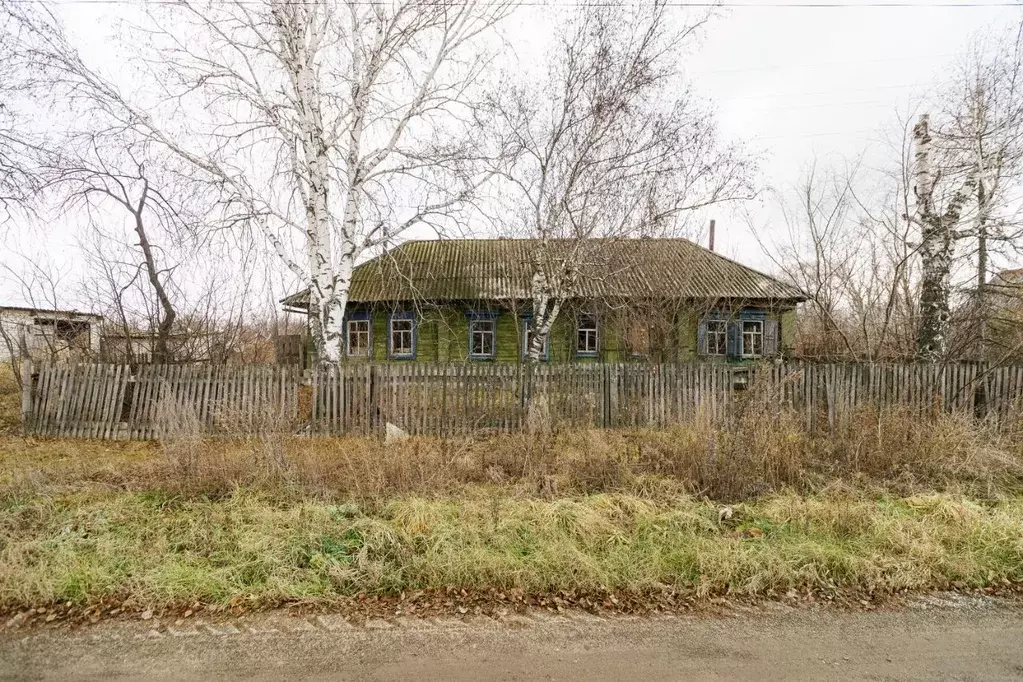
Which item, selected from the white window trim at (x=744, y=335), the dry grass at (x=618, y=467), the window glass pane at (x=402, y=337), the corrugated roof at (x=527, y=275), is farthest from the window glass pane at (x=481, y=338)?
the dry grass at (x=618, y=467)

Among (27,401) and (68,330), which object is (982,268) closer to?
(27,401)

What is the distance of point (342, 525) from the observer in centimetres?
440

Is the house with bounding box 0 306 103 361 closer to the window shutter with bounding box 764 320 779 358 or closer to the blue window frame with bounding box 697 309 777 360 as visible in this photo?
the blue window frame with bounding box 697 309 777 360

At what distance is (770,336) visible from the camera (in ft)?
60.1

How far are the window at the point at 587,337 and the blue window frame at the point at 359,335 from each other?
8.08 metres

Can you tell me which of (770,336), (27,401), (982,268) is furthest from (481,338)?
(982,268)

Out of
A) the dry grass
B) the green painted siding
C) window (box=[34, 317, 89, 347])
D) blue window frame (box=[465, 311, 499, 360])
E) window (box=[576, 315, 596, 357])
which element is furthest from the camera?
window (box=[576, 315, 596, 357])

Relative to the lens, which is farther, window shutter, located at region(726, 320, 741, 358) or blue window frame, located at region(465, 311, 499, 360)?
window shutter, located at region(726, 320, 741, 358)

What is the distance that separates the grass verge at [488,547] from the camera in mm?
3600

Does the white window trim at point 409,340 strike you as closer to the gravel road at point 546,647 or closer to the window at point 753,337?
the window at point 753,337

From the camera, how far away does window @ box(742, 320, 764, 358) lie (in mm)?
18578

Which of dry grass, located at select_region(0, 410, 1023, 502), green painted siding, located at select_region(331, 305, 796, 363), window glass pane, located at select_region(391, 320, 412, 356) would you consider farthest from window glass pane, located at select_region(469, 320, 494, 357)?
dry grass, located at select_region(0, 410, 1023, 502)

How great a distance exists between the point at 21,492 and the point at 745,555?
7409mm

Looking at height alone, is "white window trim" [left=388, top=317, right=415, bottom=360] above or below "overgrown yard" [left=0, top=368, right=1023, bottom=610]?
above
